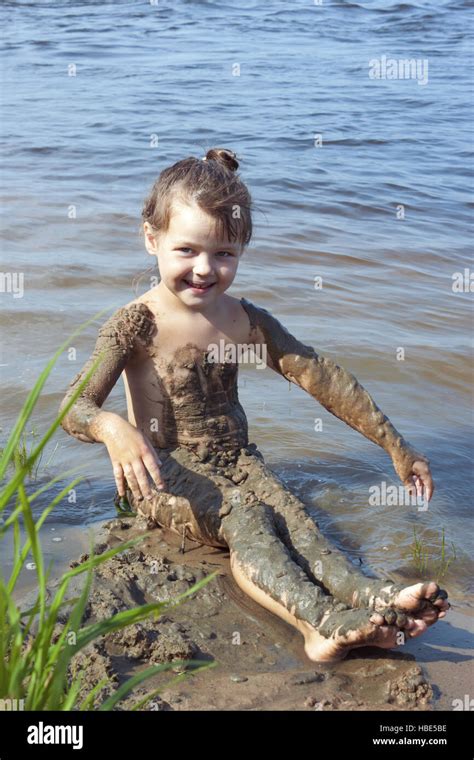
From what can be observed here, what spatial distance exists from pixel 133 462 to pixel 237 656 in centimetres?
76

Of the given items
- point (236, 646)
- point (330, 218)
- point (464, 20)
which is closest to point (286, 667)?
point (236, 646)

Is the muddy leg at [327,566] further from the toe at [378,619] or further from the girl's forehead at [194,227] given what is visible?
the girl's forehead at [194,227]

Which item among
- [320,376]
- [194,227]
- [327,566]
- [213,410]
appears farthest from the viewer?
[320,376]

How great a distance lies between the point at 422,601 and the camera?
3287 millimetres

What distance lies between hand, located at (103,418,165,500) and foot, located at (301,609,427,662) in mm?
752

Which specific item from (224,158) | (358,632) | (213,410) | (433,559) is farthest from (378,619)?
(224,158)

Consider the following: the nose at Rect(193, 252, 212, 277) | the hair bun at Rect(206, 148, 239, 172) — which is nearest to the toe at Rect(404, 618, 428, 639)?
the nose at Rect(193, 252, 212, 277)

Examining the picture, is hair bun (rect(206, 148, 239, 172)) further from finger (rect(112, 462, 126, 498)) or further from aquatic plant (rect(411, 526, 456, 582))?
aquatic plant (rect(411, 526, 456, 582))

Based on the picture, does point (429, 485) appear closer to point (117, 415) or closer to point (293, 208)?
point (117, 415)

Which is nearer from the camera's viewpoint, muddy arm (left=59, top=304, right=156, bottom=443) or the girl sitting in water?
the girl sitting in water

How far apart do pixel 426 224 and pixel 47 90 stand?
6574 mm

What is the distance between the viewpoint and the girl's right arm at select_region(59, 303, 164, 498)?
3.46 meters

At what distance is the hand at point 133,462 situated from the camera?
3434 millimetres
